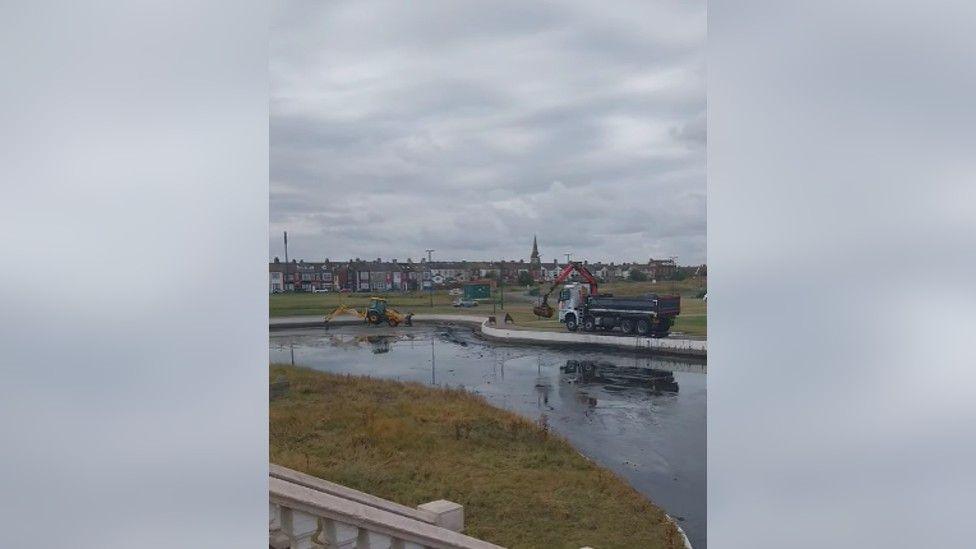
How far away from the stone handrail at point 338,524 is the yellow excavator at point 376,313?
0.57 meters

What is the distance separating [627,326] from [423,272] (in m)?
0.73

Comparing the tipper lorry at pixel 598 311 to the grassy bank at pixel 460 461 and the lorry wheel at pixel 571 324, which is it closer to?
the lorry wheel at pixel 571 324

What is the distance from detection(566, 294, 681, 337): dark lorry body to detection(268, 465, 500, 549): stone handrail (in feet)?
2.71

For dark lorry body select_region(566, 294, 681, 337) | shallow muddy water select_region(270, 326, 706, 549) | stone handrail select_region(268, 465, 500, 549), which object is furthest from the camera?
dark lorry body select_region(566, 294, 681, 337)

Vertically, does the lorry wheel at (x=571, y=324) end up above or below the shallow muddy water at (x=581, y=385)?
above

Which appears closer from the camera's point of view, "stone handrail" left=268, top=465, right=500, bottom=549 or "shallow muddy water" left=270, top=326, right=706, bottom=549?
"stone handrail" left=268, top=465, right=500, bottom=549

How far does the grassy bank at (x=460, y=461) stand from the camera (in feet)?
7.63

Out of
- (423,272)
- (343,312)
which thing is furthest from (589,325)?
(343,312)

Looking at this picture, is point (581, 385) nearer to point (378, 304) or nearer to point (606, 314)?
point (606, 314)

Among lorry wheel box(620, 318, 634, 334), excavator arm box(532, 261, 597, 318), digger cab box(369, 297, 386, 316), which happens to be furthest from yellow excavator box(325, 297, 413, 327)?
lorry wheel box(620, 318, 634, 334)

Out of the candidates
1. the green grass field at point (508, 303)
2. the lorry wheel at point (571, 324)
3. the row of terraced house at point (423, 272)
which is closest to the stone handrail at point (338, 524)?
the green grass field at point (508, 303)

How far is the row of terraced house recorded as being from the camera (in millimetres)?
2414

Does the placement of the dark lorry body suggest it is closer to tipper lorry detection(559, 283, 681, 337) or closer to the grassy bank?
tipper lorry detection(559, 283, 681, 337)

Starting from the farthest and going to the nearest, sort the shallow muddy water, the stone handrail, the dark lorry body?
the dark lorry body
the shallow muddy water
the stone handrail
